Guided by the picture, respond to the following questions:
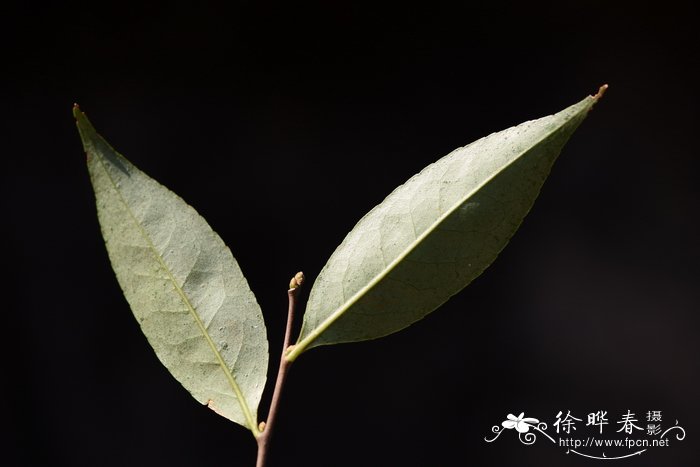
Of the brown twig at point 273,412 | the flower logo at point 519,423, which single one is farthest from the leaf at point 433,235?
the flower logo at point 519,423

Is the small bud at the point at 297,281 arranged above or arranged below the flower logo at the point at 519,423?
below

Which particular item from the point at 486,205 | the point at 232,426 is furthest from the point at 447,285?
the point at 232,426

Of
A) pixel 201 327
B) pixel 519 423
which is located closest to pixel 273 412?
pixel 201 327

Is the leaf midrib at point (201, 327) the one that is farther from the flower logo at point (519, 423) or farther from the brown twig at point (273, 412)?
the flower logo at point (519, 423)

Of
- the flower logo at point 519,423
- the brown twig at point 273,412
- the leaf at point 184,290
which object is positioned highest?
the flower logo at point 519,423

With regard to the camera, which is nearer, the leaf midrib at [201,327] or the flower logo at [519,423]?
the leaf midrib at [201,327]

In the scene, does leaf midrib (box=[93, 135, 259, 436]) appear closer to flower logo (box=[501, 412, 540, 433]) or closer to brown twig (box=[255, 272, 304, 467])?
brown twig (box=[255, 272, 304, 467])
